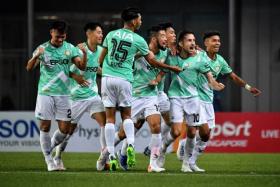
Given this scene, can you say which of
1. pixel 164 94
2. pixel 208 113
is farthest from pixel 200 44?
pixel 208 113

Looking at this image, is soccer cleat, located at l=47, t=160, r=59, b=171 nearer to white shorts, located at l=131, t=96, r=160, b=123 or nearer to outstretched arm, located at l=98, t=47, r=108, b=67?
white shorts, located at l=131, t=96, r=160, b=123

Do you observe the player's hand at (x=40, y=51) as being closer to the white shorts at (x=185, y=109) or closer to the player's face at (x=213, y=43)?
the white shorts at (x=185, y=109)

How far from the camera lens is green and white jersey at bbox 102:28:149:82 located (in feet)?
54.2

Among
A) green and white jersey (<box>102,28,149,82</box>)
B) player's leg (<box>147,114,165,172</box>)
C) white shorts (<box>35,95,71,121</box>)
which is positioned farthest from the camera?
Answer: white shorts (<box>35,95,71,121</box>)

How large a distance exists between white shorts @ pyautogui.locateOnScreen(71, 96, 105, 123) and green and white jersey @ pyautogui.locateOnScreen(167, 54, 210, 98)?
4.42 ft

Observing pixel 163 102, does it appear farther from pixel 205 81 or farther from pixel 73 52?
pixel 73 52

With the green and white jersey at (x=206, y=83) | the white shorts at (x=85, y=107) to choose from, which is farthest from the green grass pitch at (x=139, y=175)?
the green and white jersey at (x=206, y=83)

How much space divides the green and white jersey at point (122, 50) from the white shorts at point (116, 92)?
93 mm

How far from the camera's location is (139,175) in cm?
1606

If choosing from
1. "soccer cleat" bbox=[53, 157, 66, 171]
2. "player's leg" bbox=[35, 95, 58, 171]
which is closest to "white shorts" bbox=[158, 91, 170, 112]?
"soccer cleat" bbox=[53, 157, 66, 171]

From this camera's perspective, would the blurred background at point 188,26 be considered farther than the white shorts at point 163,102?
Yes

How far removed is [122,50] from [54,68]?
1.35 m

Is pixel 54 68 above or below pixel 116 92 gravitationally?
above

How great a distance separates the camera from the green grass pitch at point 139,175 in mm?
14750
